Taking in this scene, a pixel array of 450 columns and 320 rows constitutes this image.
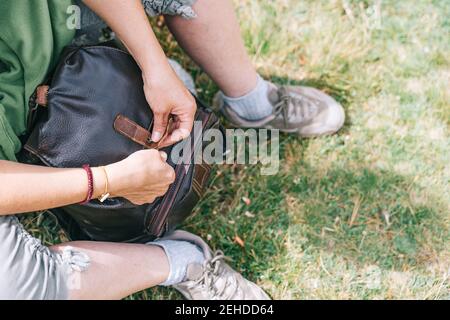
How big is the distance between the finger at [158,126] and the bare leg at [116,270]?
0.40 metres

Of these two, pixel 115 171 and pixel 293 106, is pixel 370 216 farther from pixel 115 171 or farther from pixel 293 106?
pixel 115 171

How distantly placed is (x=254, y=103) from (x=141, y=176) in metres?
0.68

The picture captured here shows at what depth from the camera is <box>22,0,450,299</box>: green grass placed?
83.5 inches

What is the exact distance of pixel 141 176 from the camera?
162 centimetres

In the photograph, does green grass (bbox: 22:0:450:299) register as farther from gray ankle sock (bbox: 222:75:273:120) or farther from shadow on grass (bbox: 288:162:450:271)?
gray ankle sock (bbox: 222:75:273:120)

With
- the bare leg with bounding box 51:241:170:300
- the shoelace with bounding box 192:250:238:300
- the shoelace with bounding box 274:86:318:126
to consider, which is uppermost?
the shoelace with bounding box 274:86:318:126

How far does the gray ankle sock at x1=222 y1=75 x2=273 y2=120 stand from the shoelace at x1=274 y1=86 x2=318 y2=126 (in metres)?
0.05

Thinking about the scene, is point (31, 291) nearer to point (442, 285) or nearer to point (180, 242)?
point (180, 242)

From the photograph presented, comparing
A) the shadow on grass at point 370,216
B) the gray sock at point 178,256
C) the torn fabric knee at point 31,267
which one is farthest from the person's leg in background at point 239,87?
the torn fabric knee at point 31,267

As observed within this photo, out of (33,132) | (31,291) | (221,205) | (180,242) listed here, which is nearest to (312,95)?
(221,205)

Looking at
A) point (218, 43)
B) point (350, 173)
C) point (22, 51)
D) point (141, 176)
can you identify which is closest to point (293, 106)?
point (350, 173)

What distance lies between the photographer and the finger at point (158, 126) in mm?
1687

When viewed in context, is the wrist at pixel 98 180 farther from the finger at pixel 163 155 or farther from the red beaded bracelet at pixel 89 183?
the finger at pixel 163 155
